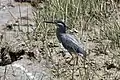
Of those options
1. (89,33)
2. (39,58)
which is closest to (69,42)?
(39,58)

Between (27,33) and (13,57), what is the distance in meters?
0.60

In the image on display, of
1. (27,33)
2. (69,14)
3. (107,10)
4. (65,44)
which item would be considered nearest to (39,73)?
(65,44)

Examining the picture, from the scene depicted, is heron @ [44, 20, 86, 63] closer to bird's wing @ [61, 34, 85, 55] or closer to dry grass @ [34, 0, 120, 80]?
bird's wing @ [61, 34, 85, 55]

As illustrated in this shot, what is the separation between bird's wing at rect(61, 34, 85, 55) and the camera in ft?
12.7

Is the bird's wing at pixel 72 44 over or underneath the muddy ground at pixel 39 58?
over

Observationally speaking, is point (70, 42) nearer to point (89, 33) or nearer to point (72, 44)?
point (72, 44)

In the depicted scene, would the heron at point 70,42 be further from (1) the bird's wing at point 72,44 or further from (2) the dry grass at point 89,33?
(2) the dry grass at point 89,33

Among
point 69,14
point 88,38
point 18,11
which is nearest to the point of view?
point 88,38

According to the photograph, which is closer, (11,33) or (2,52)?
(2,52)

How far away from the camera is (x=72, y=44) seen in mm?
3951

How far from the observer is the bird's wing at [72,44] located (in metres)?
3.87

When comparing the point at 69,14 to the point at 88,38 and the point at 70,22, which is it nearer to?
the point at 70,22

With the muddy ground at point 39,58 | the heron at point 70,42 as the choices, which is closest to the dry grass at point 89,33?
the muddy ground at point 39,58

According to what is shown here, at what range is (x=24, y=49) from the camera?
4266 millimetres
